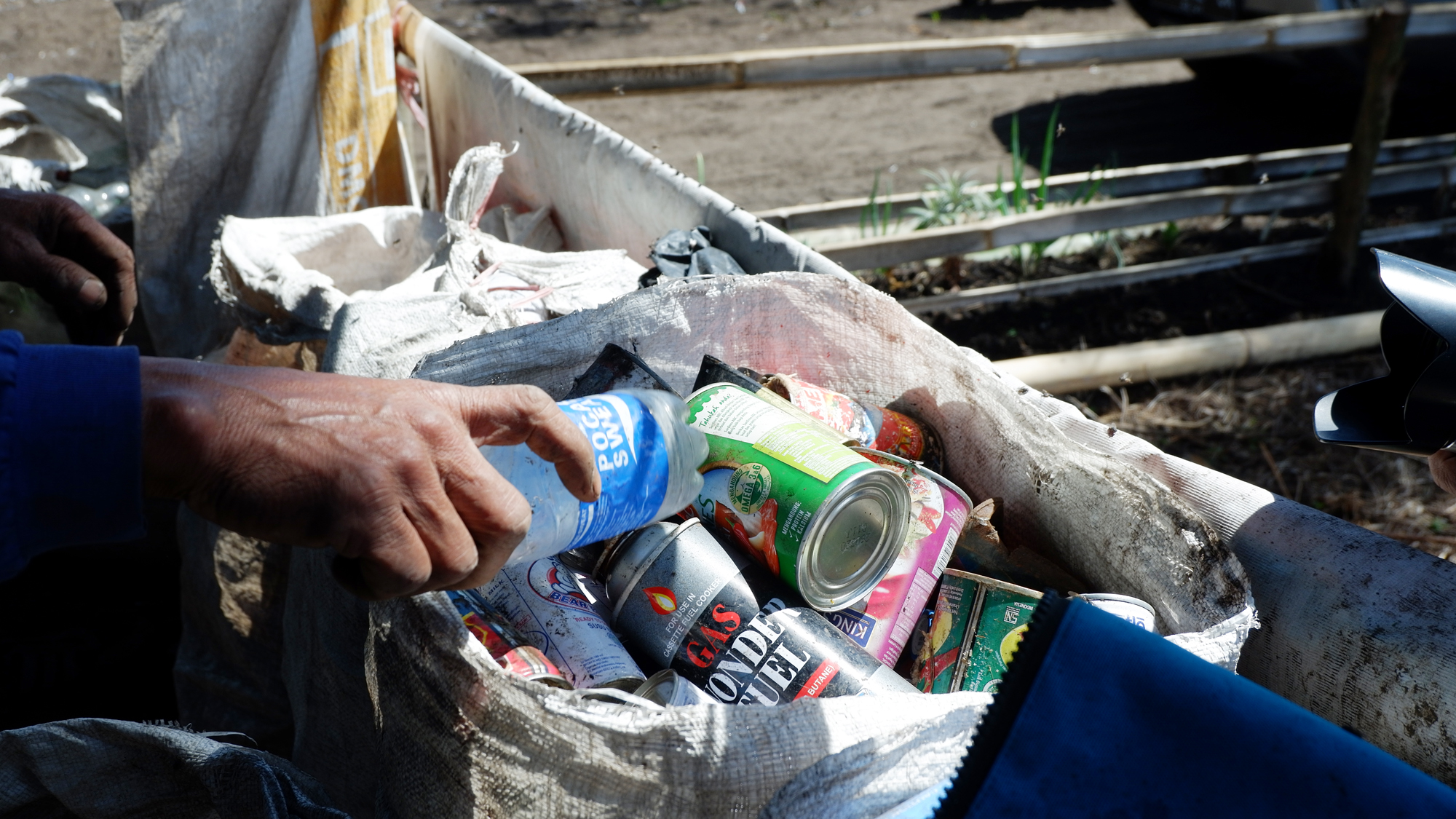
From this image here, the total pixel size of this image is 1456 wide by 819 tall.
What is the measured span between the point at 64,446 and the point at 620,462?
0.59 m

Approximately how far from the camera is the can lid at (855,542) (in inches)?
49.9

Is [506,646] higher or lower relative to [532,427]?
lower

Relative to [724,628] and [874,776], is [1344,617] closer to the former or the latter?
[874,776]

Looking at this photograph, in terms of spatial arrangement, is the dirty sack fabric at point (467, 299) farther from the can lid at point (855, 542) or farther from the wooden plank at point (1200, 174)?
the wooden plank at point (1200, 174)

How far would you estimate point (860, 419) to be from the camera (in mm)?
1560

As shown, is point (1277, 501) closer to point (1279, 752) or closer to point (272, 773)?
point (1279, 752)

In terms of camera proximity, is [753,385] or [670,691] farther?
[753,385]

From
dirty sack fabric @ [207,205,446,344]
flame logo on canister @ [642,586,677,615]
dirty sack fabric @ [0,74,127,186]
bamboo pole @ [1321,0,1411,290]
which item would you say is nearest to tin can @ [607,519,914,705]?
flame logo on canister @ [642,586,677,615]

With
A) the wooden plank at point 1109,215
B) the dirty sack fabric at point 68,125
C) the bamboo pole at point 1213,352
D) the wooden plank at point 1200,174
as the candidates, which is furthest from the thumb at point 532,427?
the wooden plank at point 1200,174

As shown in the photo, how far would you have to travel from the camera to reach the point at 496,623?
1200mm

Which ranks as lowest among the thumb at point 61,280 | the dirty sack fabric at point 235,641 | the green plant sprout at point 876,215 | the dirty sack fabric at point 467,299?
the dirty sack fabric at point 235,641

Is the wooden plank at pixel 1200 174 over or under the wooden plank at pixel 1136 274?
over

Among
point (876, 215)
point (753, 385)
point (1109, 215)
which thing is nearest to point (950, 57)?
point (876, 215)

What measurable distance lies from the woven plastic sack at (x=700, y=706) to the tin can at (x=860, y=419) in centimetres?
9
